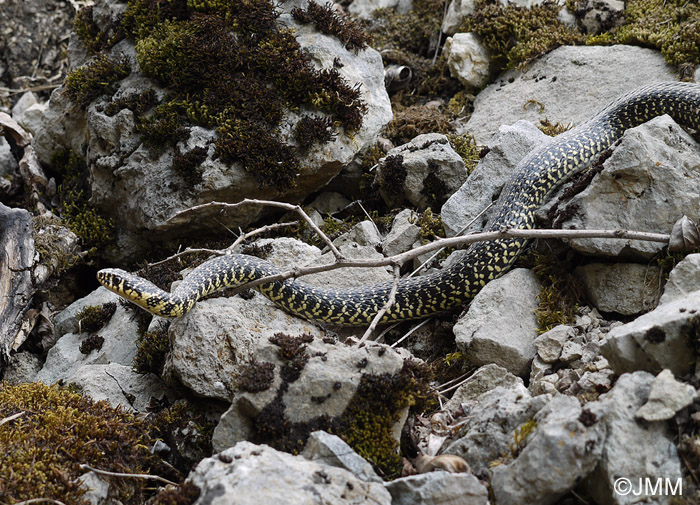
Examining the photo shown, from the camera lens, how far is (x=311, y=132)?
10.1m

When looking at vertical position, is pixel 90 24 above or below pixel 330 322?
above

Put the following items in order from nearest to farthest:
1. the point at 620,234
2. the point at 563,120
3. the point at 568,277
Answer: the point at 620,234
the point at 568,277
the point at 563,120

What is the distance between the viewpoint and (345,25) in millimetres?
11375

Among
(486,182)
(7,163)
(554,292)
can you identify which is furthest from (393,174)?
(7,163)

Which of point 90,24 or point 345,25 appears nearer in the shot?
point 345,25

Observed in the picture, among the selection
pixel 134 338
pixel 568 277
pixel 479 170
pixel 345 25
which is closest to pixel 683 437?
pixel 568 277

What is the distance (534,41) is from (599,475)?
9.85m

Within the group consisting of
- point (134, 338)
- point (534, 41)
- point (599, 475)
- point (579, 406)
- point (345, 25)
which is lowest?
point (134, 338)

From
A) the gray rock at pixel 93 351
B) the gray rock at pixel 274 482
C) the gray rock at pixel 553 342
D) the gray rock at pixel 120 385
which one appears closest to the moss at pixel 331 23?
the gray rock at pixel 93 351

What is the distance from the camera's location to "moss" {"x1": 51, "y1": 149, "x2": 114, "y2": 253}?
427 inches

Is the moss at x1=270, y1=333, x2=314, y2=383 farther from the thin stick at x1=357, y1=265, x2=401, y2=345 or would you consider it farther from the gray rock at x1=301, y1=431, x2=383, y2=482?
the gray rock at x1=301, y1=431, x2=383, y2=482

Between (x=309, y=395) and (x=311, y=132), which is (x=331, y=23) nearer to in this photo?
(x=311, y=132)

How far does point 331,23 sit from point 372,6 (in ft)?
15.2

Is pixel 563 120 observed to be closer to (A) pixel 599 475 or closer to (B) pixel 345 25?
(B) pixel 345 25
